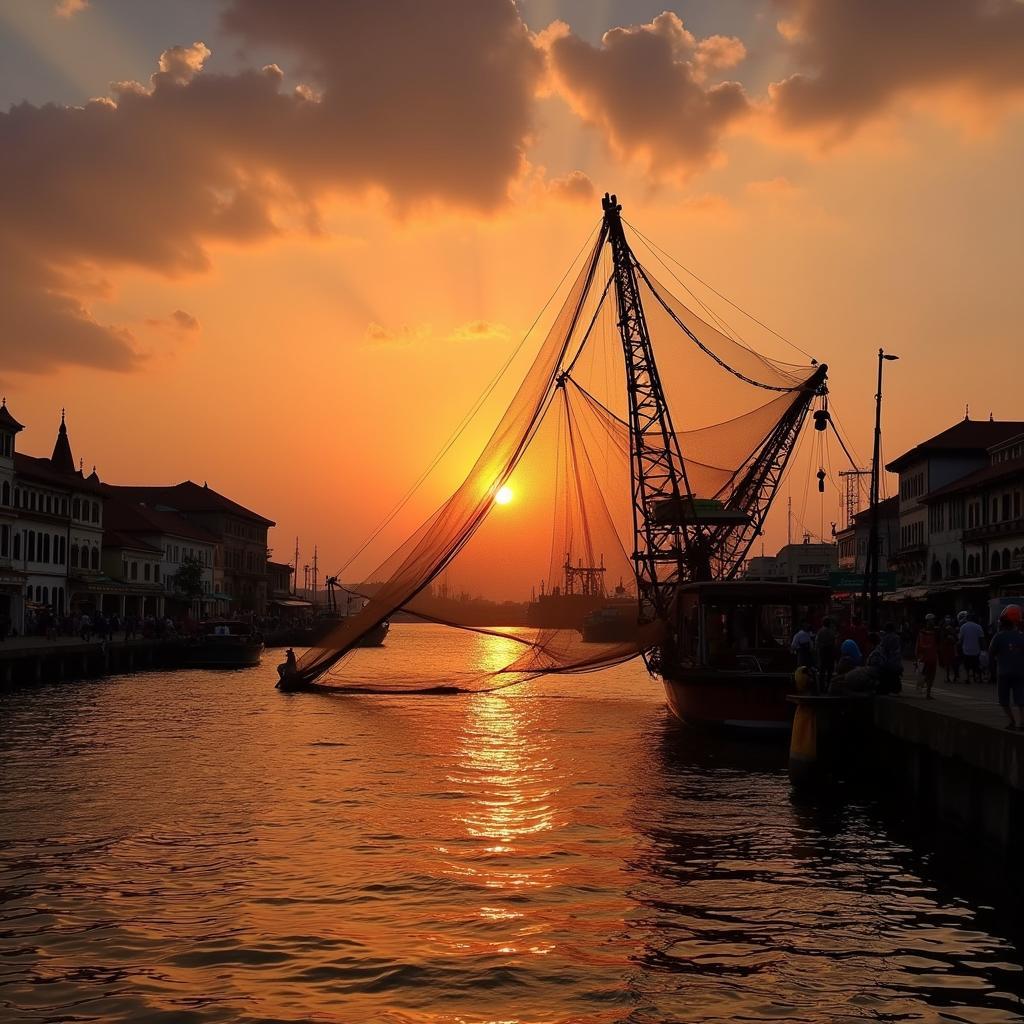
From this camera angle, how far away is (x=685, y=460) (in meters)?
51.0

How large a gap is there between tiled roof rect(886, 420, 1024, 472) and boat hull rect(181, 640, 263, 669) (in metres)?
51.2

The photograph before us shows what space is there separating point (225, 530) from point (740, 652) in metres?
128

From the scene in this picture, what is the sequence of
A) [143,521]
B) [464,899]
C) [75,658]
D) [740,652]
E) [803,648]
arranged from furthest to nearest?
[143,521]
[75,658]
[740,652]
[803,648]
[464,899]

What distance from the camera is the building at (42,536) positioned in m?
82.6

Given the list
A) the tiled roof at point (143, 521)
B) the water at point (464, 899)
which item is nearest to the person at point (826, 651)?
the water at point (464, 899)

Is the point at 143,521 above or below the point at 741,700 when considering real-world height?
above

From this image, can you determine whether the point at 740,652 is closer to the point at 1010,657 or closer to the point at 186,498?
the point at 1010,657

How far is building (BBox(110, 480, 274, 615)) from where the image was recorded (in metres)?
155

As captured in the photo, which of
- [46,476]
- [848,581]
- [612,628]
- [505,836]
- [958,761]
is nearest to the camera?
[958,761]

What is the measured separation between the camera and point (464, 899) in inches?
671

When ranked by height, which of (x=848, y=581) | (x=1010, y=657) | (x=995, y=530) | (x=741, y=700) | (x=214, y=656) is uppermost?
(x=995, y=530)

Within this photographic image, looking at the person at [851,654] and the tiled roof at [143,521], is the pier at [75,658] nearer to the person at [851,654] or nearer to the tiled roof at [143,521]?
the tiled roof at [143,521]

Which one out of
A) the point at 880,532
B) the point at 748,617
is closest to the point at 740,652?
the point at 748,617

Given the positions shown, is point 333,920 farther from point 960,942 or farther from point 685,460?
point 685,460
